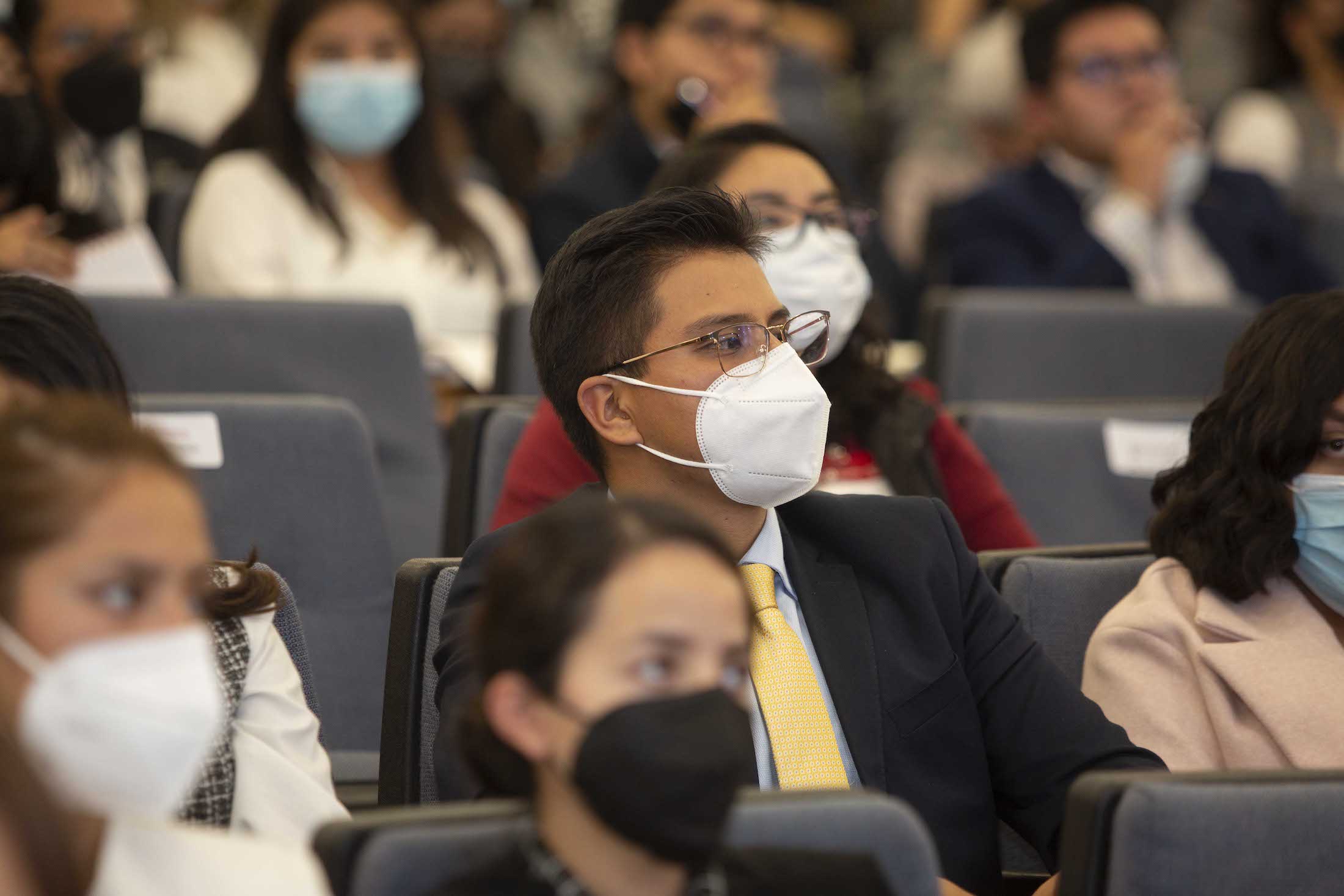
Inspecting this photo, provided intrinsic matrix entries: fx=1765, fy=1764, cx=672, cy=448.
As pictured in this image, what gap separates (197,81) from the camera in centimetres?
587

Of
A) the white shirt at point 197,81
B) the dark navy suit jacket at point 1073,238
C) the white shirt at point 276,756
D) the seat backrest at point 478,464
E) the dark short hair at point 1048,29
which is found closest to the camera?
the white shirt at point 276,756

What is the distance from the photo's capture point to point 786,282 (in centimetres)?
286

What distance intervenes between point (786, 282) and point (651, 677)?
154 centimetres

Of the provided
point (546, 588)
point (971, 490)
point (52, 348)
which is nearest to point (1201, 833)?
point (546, 588)

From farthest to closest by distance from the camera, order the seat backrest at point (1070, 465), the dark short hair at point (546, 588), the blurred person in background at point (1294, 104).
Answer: the blurred person in background at point (1294, 104), the seat backrest at point (1070, 465), the dark short hair at point (546, 588)

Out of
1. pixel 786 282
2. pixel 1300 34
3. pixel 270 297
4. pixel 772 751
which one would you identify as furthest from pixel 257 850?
pixel 1300 34

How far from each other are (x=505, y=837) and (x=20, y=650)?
0.41 metres

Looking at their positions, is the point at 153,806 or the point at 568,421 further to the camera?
the point at 568,421

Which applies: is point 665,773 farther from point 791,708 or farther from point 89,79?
point 89,79

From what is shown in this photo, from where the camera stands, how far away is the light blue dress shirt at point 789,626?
201cm

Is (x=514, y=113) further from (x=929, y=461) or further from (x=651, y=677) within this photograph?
(x=651, y=677)

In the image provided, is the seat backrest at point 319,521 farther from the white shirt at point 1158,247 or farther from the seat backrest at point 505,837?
the white shirt at point 1158,247

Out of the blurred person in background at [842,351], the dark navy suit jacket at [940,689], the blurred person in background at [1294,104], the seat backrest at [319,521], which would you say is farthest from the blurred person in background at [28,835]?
the blurred person in background at [1294,104]

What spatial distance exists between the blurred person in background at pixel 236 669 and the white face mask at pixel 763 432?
1.79 feet
